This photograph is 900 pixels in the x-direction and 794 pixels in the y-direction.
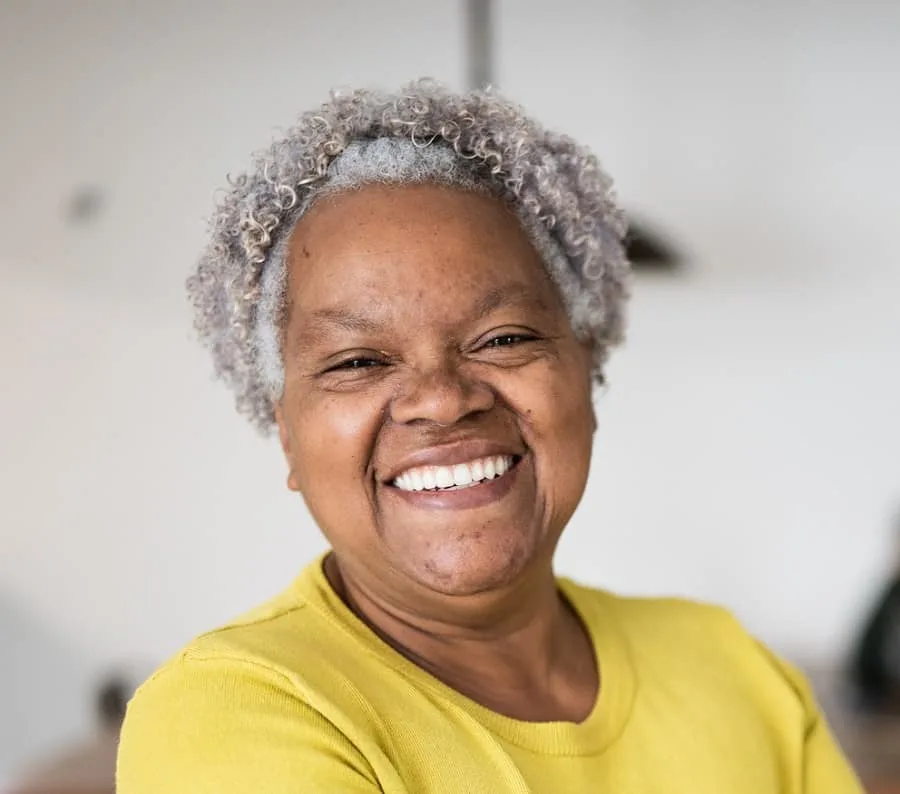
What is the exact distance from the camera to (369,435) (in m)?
1.04

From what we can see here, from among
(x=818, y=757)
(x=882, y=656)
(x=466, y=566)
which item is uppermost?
(x=466, y=566)

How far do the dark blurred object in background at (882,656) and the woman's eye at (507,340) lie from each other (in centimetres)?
163

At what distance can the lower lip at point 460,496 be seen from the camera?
1025 mm

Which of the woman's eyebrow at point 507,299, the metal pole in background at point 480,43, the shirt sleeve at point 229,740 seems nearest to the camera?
the shirt sleeve at point 229,740

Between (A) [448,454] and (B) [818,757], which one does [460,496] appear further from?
(B) [818,757]

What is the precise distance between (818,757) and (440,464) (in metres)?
0.59

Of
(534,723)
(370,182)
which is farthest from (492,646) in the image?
(370,182)

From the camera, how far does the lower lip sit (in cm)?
103

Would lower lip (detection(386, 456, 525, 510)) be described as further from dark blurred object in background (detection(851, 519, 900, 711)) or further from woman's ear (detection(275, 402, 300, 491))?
dark blurred object in background (detection(851, 519, 900, 711))

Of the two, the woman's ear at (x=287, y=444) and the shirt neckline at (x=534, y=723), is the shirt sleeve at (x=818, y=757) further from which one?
the woman's ear at (x=287, y=444)

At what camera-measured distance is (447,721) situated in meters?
0.96

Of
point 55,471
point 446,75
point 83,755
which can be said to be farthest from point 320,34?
point 83,755

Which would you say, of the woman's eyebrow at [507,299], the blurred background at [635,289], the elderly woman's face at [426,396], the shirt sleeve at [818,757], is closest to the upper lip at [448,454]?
the elderly woman's face at [426,396]

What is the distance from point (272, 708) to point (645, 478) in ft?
6.98
